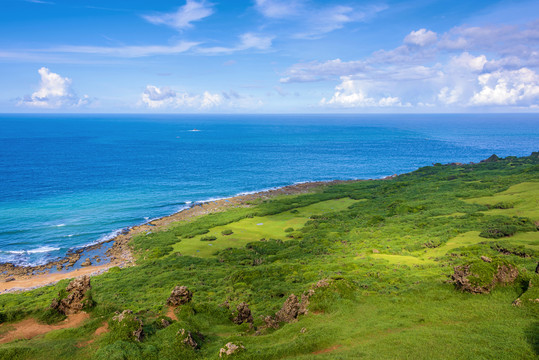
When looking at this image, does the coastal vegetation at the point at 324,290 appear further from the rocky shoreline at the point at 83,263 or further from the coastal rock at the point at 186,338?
the rocky shoreline at the point at 83,263

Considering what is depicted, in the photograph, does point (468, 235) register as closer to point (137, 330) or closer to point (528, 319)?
point (528, 319)

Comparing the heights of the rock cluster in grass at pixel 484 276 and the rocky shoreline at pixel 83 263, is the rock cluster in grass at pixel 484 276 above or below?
above

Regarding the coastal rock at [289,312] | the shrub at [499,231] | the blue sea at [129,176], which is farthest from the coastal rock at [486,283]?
the blue sea at [129,176]

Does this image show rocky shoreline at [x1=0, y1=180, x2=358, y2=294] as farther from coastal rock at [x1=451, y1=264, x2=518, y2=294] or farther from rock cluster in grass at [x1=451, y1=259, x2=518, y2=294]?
rock cluster in grass at [x1=451, y1=259, x2=518, y2=294]

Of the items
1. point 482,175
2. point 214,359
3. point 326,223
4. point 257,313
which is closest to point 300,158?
point 482,175

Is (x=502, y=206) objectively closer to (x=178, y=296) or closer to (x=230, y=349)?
(x=178, y=296)

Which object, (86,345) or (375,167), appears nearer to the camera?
(86,345)

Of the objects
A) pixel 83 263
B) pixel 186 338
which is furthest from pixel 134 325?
pixel 83 263
